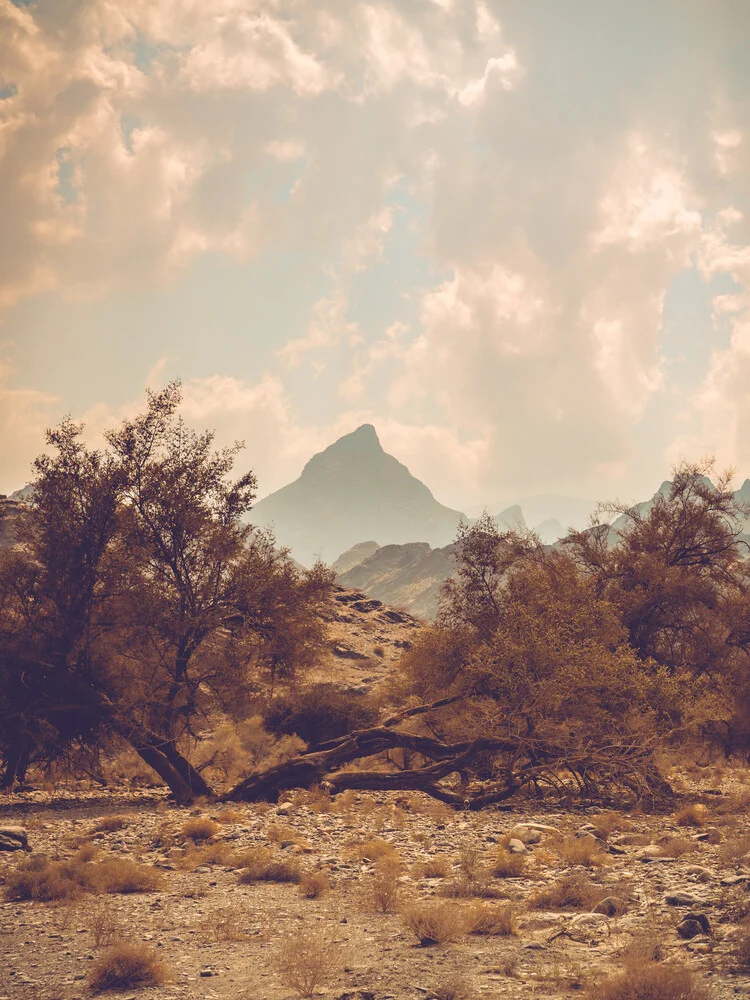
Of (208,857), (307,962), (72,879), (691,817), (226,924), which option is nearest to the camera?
(307,962)

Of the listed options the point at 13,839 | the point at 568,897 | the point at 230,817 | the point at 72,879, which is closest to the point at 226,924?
the point at 72,879

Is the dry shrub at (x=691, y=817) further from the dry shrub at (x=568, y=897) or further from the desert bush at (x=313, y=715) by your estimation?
the desert bush at (x=313, y=715)

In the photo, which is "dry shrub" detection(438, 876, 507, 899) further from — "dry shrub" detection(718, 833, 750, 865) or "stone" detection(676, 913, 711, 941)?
"dry shrub" detection(718, 833, 750, 865)

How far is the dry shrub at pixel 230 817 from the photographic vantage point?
18.3 m

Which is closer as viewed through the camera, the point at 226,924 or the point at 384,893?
the point at 226,924

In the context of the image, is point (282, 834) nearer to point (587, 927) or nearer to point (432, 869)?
point (432, 869)

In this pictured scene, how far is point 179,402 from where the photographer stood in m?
24.5

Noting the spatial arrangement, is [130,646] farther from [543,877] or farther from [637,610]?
[637,610]

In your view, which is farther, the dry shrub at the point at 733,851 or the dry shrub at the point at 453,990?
the dry shrub at the point at 733,851

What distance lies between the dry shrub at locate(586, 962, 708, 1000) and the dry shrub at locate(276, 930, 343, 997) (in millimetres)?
2943

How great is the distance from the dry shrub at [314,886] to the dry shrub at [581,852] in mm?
5131

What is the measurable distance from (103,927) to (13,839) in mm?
6865

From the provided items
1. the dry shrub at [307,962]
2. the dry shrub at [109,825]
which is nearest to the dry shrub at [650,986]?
the dry shrub at [307,962]

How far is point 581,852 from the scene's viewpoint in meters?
14.1
